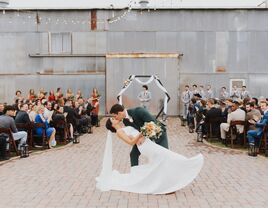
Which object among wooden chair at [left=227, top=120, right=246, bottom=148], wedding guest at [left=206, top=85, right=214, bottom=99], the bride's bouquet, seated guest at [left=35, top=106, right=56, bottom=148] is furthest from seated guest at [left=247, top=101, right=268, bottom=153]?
wedding guest at [left=206, top=85, right=214, bottom=99]

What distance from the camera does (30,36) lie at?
1054 inches

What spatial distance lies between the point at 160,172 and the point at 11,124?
19.0ft

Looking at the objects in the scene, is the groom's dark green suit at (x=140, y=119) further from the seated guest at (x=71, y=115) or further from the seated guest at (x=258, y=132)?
the seated guest at (x=71, y=115)

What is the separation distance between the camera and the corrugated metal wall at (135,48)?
85.9 ft

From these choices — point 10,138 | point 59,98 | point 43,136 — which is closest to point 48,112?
point 43,136

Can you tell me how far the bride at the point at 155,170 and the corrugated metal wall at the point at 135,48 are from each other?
17712 millimetres

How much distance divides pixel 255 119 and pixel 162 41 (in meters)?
14.0

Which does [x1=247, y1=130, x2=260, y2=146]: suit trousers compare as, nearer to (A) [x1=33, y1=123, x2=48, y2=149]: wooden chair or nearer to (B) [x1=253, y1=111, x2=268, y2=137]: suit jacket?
(B) [x1=253, y1=111, x2=268, y2=137]: suit jacket

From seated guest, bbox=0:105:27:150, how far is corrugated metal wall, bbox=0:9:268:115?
13987 millimetres

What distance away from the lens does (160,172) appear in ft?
26.9

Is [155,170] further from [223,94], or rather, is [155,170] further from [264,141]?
[223,94]

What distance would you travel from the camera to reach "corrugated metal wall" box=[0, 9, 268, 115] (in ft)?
85.9

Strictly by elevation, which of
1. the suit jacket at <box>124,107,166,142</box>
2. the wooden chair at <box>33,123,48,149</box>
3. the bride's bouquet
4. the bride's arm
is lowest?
the wooden chair at <box>33,123,48,149</box>

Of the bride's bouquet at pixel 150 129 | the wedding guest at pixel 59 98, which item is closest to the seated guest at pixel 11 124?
the wedding guest at pixel 59 98
